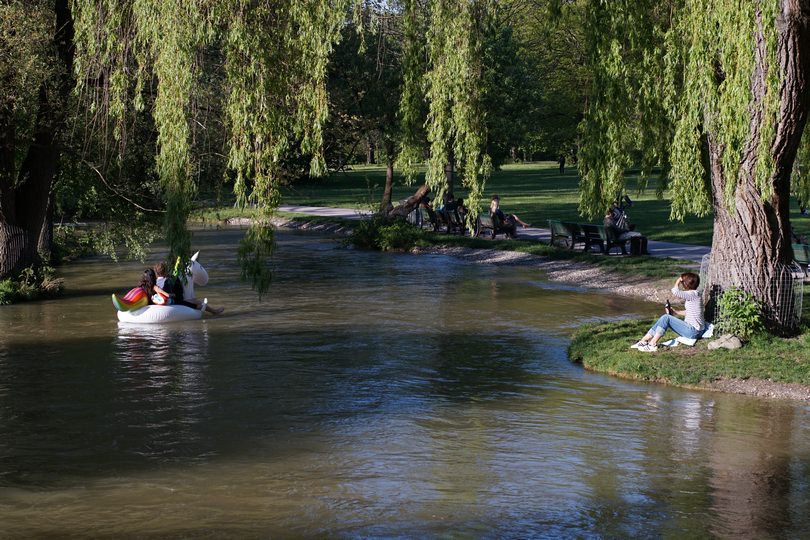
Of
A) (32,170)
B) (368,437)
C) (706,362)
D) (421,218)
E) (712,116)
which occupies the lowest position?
(368,437)

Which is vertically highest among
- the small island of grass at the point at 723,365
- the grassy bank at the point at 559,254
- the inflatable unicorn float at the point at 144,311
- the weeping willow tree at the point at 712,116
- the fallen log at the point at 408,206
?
the weeping willow tree at the point at 712,116

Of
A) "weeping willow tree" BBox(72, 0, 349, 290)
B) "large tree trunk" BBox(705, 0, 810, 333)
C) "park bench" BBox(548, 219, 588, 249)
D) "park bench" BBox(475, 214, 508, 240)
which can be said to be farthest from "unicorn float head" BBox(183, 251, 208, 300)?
"park bench" BBox(475, 214, 508, 240)

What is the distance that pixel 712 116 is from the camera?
556 inches

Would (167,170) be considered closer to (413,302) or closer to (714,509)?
(714,509)

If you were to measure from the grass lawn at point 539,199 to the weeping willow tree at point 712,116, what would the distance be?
114 cm

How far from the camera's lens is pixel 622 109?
15062 millimetres

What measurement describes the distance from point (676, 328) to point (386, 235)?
1815cm

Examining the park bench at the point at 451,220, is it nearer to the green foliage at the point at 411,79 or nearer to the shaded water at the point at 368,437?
the shaded water at the point at 368,437

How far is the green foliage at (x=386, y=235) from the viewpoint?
1283 inches

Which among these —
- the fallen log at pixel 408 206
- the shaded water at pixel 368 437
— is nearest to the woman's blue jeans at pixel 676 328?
the shaded water at pixel 368 437

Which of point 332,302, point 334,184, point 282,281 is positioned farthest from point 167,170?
point 334,184

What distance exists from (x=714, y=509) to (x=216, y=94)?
1043 cm

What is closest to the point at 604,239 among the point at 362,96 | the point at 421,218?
the point at 421,218

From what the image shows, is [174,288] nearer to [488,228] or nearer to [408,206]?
[488,228]
